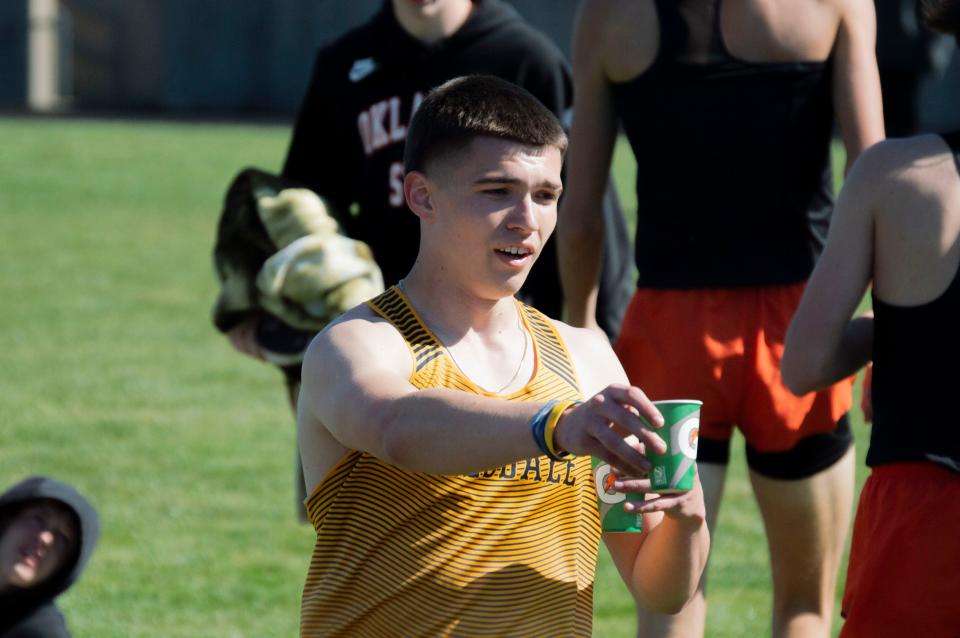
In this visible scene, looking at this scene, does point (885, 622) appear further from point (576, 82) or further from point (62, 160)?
point (62, 160)

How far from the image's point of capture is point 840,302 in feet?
10.7

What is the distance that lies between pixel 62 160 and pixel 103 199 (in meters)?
4.70

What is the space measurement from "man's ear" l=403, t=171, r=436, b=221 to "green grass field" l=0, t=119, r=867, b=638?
11.0 ft

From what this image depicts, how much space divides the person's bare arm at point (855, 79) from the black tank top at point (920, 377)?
3.53ft

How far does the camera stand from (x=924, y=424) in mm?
3174

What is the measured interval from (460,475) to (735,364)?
5.48 ft

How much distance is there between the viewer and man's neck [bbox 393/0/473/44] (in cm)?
512

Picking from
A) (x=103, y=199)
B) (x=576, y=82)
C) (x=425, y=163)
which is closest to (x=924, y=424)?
(x=425, y=163)

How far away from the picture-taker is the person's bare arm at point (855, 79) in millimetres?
4207

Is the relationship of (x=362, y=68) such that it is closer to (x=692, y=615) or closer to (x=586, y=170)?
(x=586, y=170)

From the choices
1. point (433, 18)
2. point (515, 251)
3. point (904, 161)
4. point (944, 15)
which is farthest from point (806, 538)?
point (433, 18)

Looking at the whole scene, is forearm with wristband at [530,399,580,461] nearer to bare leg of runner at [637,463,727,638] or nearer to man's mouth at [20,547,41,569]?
bare leg of runner at [637,463,727,638]

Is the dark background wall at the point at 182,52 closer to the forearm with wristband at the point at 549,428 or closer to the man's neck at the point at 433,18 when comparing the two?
the man's neck at the point at 433,18

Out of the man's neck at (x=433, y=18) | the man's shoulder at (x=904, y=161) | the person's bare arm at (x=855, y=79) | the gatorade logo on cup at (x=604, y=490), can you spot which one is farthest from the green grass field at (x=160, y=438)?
the man's shoulder at (x=904, y=161)
